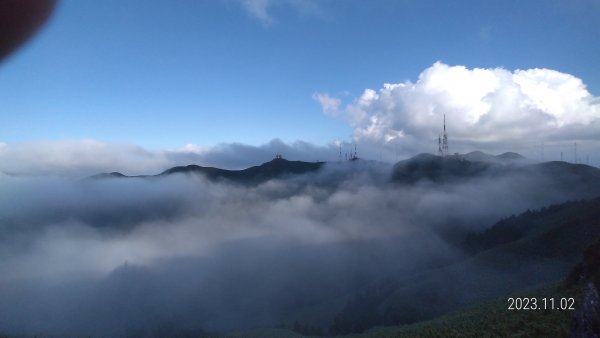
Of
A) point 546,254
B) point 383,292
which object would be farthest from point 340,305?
point 546,254

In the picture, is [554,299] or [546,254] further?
[546,254]

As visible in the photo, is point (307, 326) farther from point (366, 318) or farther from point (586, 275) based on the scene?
point (586, 275)

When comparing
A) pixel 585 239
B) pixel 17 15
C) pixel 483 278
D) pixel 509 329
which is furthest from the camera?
pixel 483 278

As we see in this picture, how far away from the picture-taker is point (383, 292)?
524 feet

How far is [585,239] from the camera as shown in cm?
9712

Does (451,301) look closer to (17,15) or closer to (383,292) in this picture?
(383,292)

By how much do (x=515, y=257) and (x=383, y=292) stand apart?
62899mm

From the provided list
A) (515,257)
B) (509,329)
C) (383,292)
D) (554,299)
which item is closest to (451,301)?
(515,257)

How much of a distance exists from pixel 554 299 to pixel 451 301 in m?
72.5

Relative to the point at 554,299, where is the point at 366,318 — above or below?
below

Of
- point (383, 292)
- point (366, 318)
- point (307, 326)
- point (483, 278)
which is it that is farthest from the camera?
point (383, 292)

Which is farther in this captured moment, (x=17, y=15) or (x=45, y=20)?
(x=45, y=20)

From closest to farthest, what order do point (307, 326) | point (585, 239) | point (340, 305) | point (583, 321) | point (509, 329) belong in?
point (583, 321) → point (509, 329) → point (585, 239) → point (307, 326) → point (340, 305)

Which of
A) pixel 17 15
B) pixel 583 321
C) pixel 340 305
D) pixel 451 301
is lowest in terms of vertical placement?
pixel 340 305
